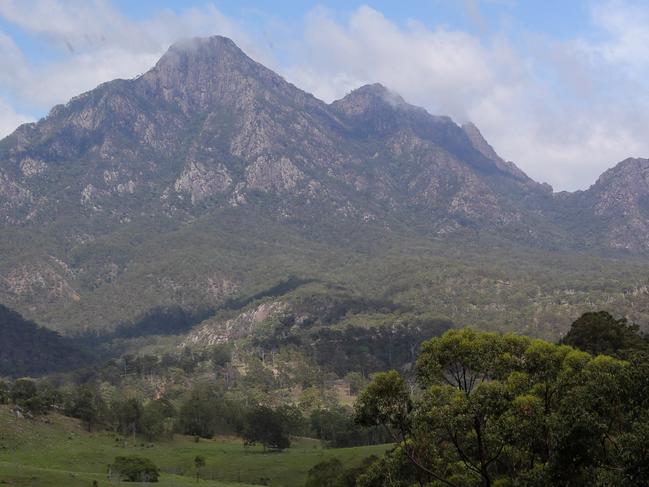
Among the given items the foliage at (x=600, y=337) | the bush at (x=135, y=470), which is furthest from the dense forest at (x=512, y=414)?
the foliage at (x=600, y=337)

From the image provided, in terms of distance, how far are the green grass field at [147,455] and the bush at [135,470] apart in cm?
177

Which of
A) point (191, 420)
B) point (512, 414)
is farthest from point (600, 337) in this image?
point (191, 420)

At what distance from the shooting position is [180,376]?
654 feet

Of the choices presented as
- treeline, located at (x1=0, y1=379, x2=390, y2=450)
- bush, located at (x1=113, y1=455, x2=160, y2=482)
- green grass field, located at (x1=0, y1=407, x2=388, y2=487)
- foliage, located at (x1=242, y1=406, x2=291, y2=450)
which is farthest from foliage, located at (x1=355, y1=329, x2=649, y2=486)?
foliage, located at (x1=242, y1=406, x2=291, y2=450)

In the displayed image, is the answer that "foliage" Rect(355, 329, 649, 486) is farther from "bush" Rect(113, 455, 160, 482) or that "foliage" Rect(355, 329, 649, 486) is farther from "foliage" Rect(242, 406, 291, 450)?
"foliage" Rect(242, 406, 291, 450)

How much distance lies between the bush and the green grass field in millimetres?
1767

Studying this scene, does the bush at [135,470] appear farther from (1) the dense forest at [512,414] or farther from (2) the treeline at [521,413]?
(2) the treeline at [521,413]

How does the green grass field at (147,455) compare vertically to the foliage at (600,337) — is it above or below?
below

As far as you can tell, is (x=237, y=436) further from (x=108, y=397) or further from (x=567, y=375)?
(x=567, y=375)

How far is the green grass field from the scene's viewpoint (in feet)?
248

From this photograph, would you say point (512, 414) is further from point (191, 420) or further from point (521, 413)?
point (191, 420)

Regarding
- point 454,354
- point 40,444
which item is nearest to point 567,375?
point 454,354

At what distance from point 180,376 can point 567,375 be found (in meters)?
186

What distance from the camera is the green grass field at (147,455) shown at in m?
75.6
